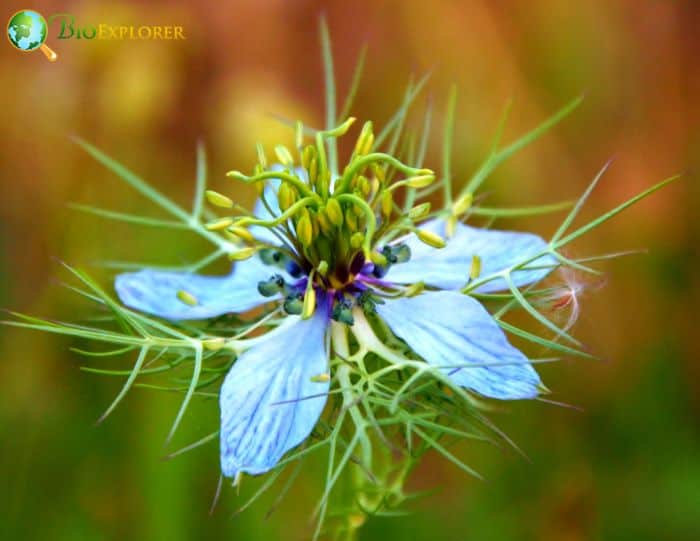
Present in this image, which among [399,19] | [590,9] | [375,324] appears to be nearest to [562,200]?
[590,9]

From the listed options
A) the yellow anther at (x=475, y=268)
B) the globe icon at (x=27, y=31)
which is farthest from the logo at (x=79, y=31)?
the yellow anther at (x=475, y=268)

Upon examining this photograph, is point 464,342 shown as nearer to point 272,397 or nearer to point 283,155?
point 272,397

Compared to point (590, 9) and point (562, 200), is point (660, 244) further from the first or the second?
point (590, 9)

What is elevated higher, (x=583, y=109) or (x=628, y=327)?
(x=583, y=109)

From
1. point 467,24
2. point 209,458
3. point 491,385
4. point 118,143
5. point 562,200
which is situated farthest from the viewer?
point 467,24

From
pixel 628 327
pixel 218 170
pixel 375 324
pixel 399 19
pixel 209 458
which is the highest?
pixel 399 19

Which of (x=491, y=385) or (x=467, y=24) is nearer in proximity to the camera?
(x=491, y=385)

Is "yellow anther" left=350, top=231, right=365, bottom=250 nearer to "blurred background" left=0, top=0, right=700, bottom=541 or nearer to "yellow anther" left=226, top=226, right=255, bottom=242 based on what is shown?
"yellow anther" left=226, top=226, right=255, bottom=242

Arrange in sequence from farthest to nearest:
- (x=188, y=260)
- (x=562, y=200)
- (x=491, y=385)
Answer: (x=562, y=200)
(x=188, y=260)
(x=491, y=385)
